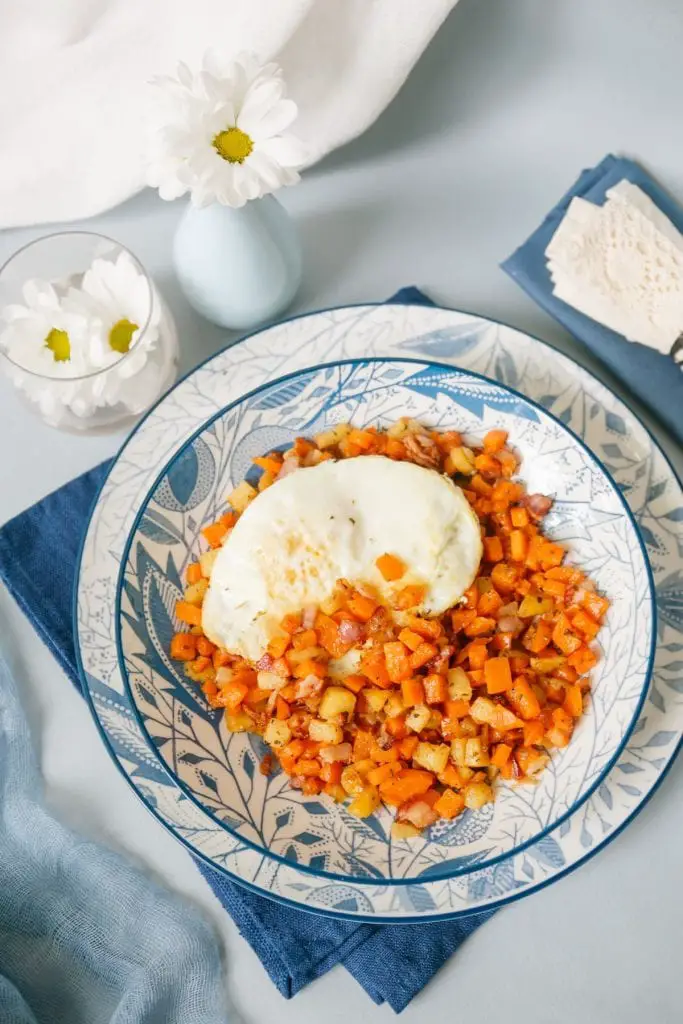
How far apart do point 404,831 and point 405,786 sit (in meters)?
0.09

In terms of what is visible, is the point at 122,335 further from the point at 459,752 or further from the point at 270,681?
the point at 459,752

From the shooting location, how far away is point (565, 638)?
7.07 ft

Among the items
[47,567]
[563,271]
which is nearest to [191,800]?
[47,567]

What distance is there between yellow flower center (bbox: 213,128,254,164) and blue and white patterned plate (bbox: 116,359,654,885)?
1.57 ft

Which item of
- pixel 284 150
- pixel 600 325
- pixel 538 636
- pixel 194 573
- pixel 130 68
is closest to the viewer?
pixel 284 150

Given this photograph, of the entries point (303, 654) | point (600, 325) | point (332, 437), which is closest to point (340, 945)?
point (303, 654)

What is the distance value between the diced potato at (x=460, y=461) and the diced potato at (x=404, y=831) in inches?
30.2

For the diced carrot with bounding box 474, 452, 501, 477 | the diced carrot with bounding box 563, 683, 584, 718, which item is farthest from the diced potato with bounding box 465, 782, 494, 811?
the diced carrot with bounding box 474, 452, 501, 477

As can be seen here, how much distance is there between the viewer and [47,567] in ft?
8.08

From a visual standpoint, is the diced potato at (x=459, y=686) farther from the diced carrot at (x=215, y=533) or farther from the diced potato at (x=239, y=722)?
the diced carrot at (x=215, y=533)

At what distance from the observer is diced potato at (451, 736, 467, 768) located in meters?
2.09

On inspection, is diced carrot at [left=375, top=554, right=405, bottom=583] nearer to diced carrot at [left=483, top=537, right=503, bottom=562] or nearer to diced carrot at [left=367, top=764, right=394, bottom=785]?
diced carrot at [left=483, top=537, right=503, bottom=562]

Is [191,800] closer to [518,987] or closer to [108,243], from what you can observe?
[518,987]

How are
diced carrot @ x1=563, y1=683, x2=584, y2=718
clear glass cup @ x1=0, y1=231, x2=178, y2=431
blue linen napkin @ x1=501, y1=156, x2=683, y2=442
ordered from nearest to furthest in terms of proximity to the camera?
1. diced carrot @ x1=563, y1=683, x2=584, y2=718
2. clear glass cup @ x1=0, y1=231, x2=178, y2=431
3. blue linen napkin @ x1=501, y1=156, x2=683, y2=442
